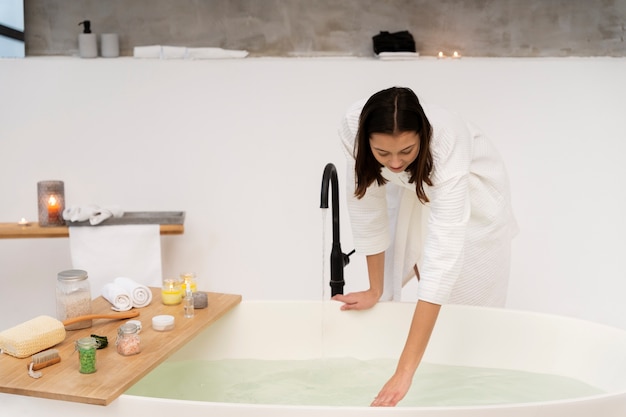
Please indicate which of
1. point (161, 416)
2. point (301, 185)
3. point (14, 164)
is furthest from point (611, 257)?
point (14, 164)

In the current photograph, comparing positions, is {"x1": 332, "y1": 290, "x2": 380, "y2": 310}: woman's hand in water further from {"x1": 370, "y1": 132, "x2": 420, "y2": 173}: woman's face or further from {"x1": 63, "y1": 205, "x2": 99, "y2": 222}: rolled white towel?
{"x1": 63, "y1": 205, "x2": 99, "y2": 222}: rolled white towel

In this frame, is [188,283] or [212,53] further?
[212,53]

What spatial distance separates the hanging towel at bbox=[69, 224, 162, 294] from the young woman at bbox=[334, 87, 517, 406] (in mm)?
985

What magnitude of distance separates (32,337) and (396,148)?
1001 mm

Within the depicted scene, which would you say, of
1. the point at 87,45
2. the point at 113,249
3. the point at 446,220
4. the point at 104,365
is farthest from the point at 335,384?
the point at 87,45

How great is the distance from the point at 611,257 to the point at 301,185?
1450mm

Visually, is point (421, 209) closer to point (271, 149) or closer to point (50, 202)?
point (271, 149)

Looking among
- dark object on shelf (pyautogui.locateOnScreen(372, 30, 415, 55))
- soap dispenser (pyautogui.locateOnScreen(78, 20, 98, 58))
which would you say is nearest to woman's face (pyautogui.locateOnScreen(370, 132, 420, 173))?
dark object on shelf (pyautogui.locateOnScreen(372, 30, 415, 55))

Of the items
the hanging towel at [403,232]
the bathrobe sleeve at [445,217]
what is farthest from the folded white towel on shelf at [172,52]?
the bathrobe sleeve at [445,217]

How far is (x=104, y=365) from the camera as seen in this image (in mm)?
1683

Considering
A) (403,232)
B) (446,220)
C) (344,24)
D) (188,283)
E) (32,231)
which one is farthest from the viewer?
(344,24)

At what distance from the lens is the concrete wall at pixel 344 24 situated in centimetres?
358

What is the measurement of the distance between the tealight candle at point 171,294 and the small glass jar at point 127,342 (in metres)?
0.40

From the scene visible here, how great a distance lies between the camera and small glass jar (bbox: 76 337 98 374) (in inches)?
63.6
